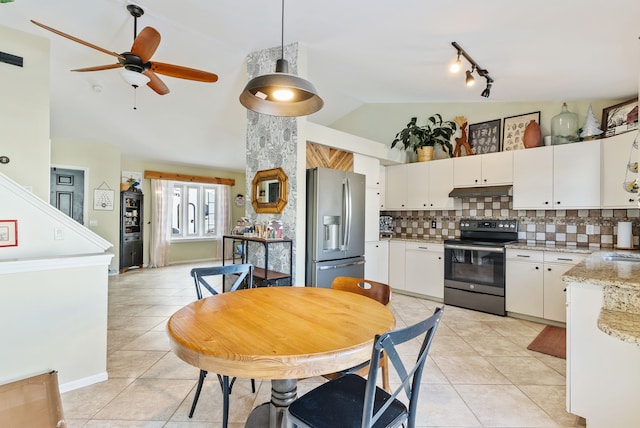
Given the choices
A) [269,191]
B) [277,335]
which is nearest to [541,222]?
[269,191]

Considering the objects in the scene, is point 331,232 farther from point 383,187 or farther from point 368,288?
point 383,187

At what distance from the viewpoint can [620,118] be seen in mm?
3262

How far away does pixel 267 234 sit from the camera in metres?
3.50

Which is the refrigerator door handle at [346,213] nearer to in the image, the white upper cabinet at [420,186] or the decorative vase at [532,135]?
the white upper cabinet at [420,186]

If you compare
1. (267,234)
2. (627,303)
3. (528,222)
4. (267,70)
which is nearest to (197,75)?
(267,70)

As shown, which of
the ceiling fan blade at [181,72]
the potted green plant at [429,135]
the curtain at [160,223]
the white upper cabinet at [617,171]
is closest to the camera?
the ceiling fan blade at [181,72]

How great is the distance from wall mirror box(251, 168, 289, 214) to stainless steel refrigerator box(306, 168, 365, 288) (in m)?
0.30

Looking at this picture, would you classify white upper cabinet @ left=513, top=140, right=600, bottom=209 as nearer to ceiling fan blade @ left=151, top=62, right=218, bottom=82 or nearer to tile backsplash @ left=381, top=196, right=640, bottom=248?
tile backsplash @ left=381, top=196, right=640, bottom=248

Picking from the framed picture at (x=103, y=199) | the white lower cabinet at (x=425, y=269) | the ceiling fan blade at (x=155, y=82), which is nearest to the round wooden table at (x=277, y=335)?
the ceiling fan blade at (x=155, y=82)

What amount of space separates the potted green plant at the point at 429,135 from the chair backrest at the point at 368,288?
337cm

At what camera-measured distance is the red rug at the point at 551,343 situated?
283 cm

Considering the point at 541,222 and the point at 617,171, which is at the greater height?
the point at 617,171

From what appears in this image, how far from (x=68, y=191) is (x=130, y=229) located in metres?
1.35

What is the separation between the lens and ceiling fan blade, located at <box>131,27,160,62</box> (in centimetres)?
241
